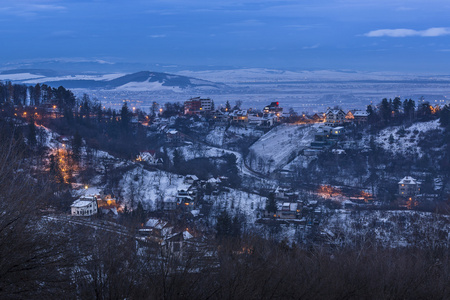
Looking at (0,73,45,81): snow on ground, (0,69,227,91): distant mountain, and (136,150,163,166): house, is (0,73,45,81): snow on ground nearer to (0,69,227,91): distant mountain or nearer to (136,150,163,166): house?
(0,69,227,91): distant mountain

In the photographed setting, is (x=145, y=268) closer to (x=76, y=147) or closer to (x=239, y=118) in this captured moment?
(x=76, y=147)

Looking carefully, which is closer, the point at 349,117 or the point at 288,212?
the point at 288,212

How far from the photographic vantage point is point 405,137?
2205cm

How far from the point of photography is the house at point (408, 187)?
17331 millimetres

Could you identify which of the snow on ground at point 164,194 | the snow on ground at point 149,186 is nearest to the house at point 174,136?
the snow on ground at point 149,186

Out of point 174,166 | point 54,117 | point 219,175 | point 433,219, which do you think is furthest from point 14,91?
point 433,219

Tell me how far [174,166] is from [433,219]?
33.9ft

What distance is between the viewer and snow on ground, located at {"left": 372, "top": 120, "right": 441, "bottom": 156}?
69.5 ft

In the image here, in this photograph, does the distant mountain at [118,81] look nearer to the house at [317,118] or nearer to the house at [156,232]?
the house at [317,118]

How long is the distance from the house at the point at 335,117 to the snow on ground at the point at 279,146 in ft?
2.27

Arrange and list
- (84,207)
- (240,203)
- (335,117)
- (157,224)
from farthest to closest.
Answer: (335,117)
(240,203)
(84,207)
(157,224)

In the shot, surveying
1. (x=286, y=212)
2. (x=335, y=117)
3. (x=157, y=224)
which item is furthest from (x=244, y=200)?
(x=335, y=117)

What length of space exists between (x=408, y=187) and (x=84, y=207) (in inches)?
453

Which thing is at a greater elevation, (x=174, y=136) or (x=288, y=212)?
(x=174, y=136)
